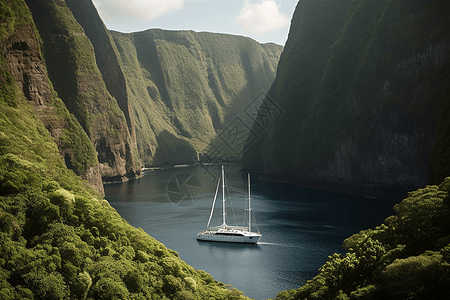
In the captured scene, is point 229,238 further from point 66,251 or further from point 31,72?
point 31,72

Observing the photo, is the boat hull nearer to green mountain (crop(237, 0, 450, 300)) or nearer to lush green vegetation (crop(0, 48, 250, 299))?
green mountain (crop(237, 0, 450, 300))

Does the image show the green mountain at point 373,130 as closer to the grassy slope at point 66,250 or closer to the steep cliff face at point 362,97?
the steep cliff face at point 362,97

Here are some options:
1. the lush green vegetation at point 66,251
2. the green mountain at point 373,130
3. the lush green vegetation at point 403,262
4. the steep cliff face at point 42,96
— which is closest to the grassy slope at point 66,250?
the lush green vegetation at point 66,251

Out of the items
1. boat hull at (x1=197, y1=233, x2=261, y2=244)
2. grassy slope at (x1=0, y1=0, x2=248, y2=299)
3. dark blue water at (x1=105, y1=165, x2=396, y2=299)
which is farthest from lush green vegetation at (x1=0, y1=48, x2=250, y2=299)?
boat hull at (x1=197, y1=233, x2=261, y2=244)

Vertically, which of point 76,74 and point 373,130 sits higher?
point 76,74

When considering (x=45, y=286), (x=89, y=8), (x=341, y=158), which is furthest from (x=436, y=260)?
(x=89, y=8)

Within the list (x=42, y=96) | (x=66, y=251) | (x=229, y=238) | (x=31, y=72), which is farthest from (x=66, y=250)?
(x=42, y=96)
